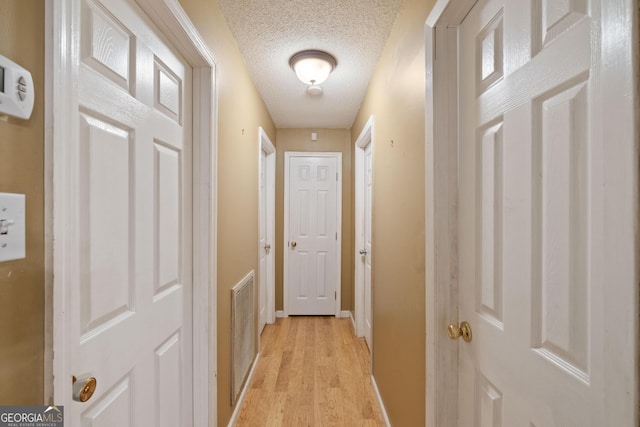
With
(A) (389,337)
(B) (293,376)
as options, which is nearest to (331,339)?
(B) (293,376)

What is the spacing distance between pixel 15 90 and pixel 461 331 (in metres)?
1.31

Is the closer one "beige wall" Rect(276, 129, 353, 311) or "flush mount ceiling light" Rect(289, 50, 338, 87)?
"flush mount ceiling light" Rect(289, 50, 338, 87)

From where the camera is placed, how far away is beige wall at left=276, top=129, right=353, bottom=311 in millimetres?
3945

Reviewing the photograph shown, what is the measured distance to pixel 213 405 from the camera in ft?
4.93

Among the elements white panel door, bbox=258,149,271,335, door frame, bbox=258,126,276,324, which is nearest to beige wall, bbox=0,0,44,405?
white panel door, bbox=258,149,271,335

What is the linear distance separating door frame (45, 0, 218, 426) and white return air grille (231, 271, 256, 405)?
15.8 inches

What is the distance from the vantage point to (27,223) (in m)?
0.59

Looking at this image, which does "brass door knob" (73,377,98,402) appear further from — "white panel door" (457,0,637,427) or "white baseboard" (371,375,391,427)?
"white baseboard" (371,375,391,427)

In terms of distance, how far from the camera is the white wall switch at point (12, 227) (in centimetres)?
53

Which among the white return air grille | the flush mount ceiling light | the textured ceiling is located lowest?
the white return air grille

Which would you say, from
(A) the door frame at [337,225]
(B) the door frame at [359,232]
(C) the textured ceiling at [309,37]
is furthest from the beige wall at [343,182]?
(C) the textured ceiling at [309,37]

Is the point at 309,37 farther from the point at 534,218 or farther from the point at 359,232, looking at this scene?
the point at 359,232

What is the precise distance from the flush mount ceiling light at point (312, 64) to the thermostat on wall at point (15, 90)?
5.96 feet

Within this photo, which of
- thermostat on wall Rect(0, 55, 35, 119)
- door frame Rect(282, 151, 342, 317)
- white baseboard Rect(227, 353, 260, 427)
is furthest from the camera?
door frame Rect(282, 151, 342, 317)
